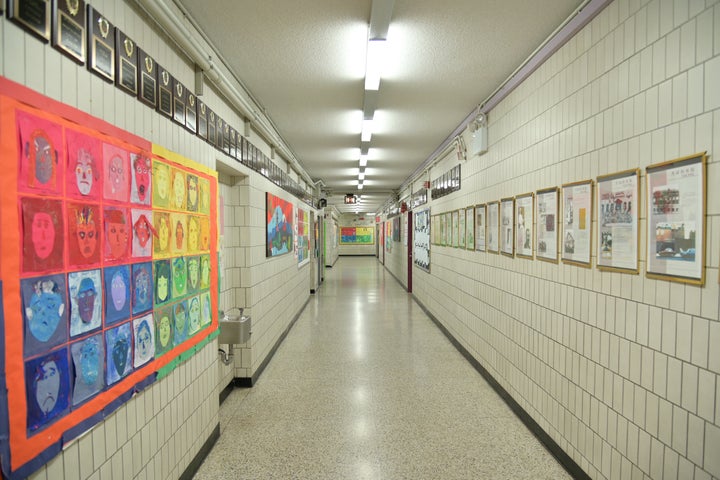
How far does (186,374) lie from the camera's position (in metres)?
2.49

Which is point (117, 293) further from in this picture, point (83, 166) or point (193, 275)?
point (193, 275)

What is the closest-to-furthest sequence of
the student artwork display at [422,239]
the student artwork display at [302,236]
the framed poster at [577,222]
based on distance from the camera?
the framed poster at [577,222] → the student artwork display at [302,236] → the student artwork display at [422,239]

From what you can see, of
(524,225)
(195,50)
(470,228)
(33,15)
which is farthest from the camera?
(470,228)

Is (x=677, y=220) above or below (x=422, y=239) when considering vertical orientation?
above

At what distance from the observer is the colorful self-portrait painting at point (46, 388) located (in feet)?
4.19

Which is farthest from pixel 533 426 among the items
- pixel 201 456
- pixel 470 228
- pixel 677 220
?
pixel 201 456

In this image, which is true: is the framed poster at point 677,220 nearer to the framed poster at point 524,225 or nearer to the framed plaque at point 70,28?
the framed poster at point 524,225

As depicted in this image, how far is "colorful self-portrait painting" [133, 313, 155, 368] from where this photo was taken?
189cm

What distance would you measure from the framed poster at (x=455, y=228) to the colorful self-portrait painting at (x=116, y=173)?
14.9 feet

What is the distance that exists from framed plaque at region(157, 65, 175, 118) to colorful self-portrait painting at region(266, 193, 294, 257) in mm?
2445

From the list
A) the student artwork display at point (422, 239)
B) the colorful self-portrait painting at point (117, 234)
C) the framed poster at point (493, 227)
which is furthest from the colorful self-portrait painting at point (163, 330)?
the student artwork display at point (422, 239)

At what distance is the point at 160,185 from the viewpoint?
212 centimetres

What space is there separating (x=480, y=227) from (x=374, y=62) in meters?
2.33

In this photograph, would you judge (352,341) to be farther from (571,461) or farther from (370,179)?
(370,179)
